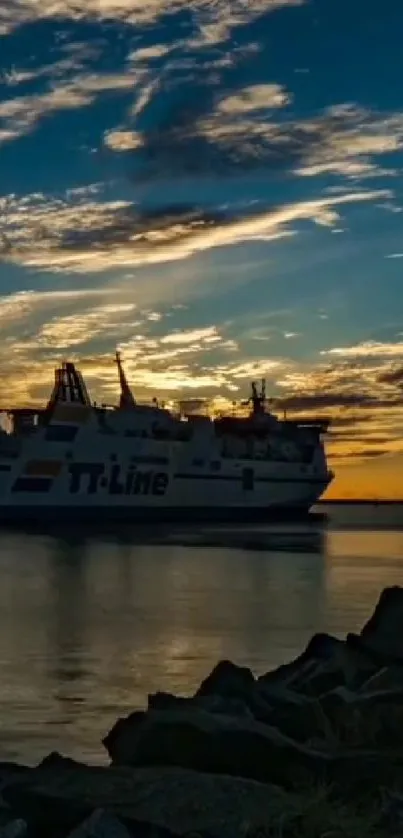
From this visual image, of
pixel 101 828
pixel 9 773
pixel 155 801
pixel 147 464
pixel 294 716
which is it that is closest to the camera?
pixel 101 828

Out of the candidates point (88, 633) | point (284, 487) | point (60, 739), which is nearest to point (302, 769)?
point (60, 739)

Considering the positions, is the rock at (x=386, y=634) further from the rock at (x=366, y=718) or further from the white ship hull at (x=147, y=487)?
the white ship hull at (x=147, y=487)

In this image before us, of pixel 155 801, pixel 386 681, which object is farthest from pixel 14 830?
pixel 386 681

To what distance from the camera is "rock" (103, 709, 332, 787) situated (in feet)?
23.9

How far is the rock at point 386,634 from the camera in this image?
35.9 ft

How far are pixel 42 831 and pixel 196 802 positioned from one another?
31.1 inches

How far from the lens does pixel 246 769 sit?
7355mm

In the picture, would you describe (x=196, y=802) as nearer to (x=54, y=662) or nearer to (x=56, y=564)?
(x=54, y=662)

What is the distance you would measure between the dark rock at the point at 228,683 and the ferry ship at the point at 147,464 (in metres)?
74.2

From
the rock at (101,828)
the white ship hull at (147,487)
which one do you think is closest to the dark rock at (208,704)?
the rock at (101,828)

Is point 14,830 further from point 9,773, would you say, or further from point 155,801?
point 9,773

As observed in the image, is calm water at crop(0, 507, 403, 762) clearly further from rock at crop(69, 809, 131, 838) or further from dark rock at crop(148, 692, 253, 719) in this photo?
rock at crop(69, 809, 131, 838)

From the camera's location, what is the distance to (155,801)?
6.30 metres

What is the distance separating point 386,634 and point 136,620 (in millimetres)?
13125
